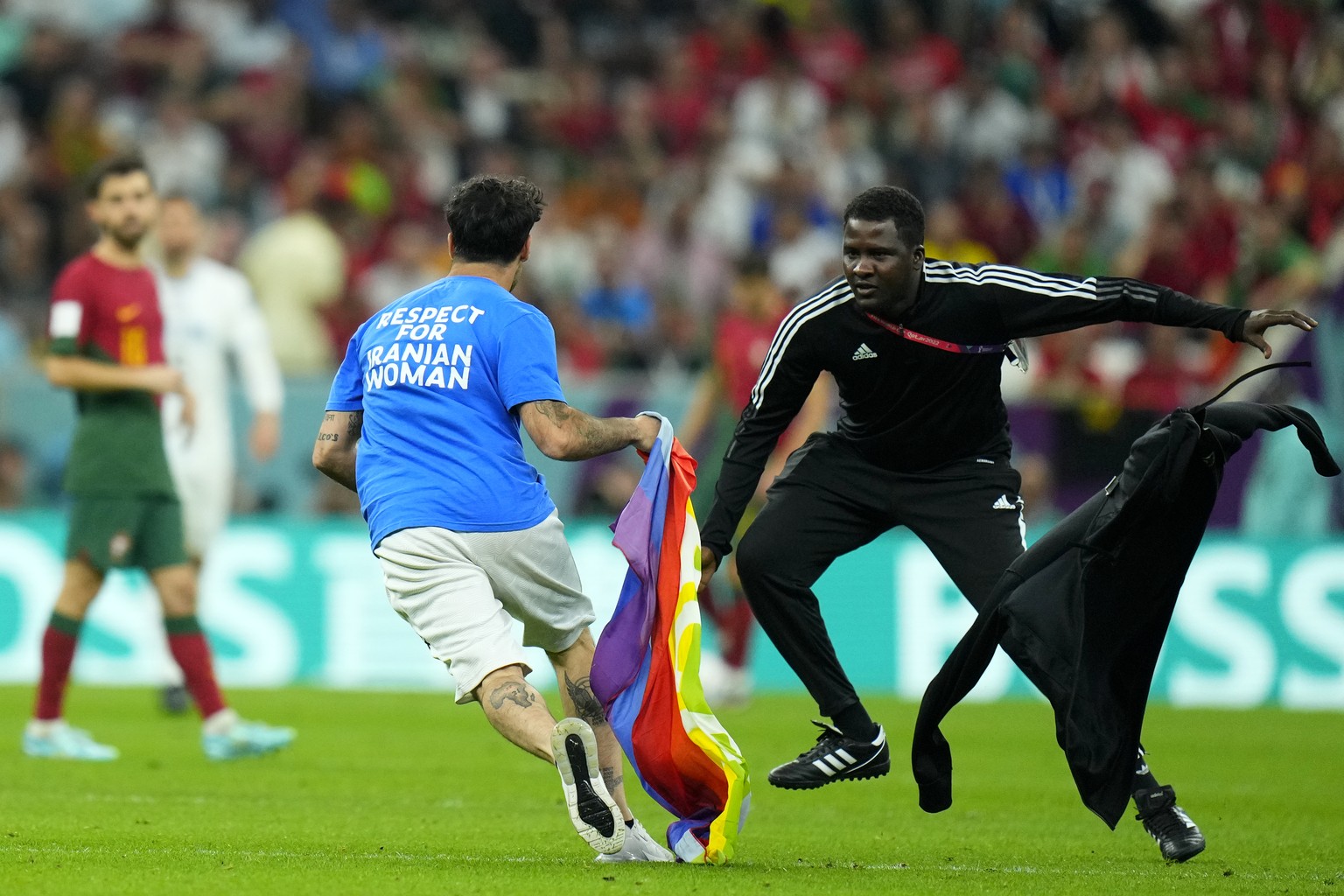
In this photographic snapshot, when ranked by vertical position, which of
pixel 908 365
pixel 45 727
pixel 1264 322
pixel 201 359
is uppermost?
pixel 1264 322

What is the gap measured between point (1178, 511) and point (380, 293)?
10.5 metres

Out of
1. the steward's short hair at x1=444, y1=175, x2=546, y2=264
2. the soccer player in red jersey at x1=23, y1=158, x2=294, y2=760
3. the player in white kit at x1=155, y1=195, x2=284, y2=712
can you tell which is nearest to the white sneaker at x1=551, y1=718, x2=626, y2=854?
the steward's short hair at x1=444, y1=175, x2=546, y2=264

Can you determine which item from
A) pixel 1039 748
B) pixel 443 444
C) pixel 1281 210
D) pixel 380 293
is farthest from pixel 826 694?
pixel 1281 210

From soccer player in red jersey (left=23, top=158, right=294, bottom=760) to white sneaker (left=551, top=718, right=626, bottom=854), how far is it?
3800mm

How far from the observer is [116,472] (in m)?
8.80

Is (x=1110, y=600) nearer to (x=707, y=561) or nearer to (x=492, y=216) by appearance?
(x=707, y=561)

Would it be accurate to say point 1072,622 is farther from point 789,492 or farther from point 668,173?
point 668,173

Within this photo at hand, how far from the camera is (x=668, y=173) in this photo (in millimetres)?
17547

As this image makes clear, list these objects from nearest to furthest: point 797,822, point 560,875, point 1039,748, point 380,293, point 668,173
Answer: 1. point 560,875
2. point 797,822
3. point 1039,748
4. point 380,293
5. point 668,173

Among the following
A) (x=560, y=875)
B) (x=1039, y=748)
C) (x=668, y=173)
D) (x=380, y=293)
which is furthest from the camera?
(x=668, y=173)

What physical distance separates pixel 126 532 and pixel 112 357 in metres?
0.84

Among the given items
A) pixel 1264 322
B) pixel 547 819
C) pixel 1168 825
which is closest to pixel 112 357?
pixel 547 819

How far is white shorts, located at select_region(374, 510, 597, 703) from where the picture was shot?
18.7 ft

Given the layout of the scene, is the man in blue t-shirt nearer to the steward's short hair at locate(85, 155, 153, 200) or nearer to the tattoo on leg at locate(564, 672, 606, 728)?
the tattoo on leg at locate(564, 672, 606, 728)
